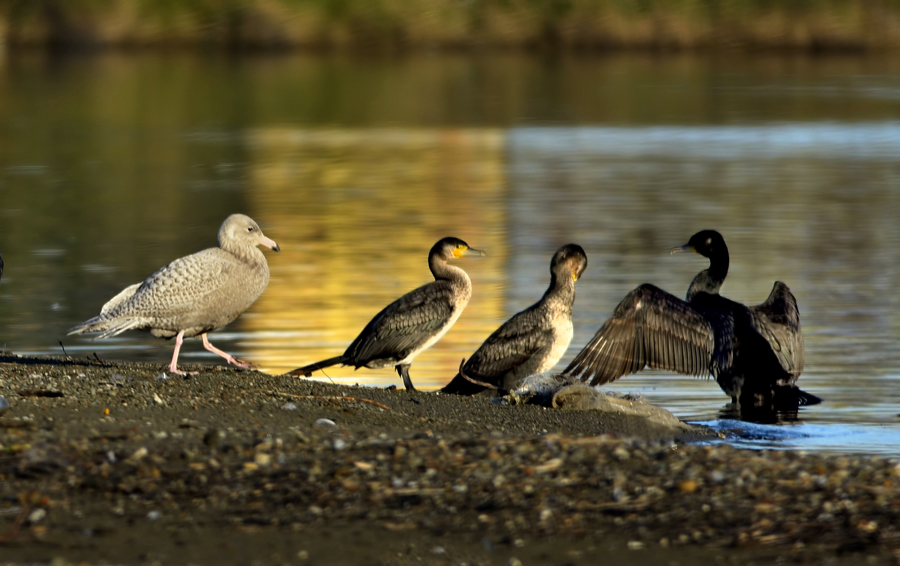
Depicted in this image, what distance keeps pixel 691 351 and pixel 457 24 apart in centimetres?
5447

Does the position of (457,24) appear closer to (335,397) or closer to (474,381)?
(474,381)

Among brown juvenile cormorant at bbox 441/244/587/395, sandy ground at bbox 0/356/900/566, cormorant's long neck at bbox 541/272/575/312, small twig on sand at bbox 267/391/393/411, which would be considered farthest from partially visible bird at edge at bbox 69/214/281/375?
cormorant's long neck at bbox 541/272/575/312

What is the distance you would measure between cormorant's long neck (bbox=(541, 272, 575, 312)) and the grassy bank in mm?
47792

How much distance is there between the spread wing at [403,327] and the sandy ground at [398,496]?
2.22 meters

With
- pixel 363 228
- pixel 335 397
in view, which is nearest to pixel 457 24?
pixel 363 228

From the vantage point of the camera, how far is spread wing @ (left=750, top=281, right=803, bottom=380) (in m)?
10.5

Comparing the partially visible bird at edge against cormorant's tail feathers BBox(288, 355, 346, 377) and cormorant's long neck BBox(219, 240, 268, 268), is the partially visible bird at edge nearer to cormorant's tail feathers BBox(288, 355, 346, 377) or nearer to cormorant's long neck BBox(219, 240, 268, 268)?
cormorant's long neck BBox(219, 240, 268, 268)

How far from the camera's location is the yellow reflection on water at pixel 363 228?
39.6 ft

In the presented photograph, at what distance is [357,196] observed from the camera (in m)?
23.3

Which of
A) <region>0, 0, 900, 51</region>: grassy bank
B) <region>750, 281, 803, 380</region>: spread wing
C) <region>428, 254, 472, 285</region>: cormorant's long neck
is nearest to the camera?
<region>750, 281, 803, 380</region>: spread wing

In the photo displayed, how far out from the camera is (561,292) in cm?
1023

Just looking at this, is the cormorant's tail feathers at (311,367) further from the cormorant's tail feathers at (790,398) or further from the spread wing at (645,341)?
the cormorant's tail feathers at (790,398)

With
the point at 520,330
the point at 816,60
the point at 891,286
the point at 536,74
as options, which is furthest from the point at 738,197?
the point at 816,60

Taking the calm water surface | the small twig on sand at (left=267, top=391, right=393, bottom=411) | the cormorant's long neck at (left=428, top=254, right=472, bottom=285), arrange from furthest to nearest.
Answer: the calm water surface, the cormorant's long neck at (left=428, top=254, right=472, bottom=285), the small twig on sand at (left=267, top=391, right=393, bottom=411)
